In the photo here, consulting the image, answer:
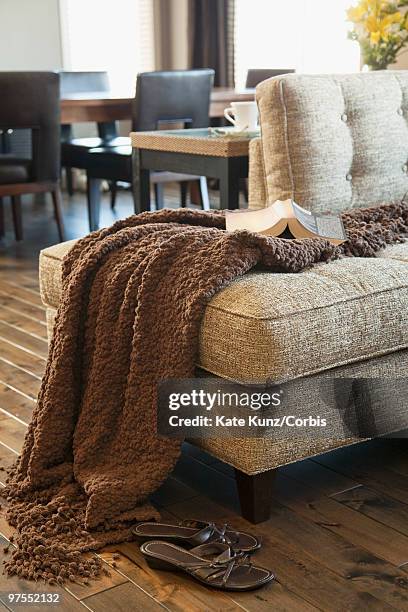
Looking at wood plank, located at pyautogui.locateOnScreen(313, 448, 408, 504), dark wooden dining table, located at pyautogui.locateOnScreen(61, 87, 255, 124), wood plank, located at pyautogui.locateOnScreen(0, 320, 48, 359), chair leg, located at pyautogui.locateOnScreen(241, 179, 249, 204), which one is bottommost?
A: wood plank, located at pyautogui.locateOnScreen(313, 448, 408, 504)

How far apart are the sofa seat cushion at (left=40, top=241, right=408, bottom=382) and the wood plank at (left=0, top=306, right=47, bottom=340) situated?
1.39m

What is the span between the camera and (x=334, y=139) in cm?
247

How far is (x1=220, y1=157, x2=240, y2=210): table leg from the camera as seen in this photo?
2.76 m

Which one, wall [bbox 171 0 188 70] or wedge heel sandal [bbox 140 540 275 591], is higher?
wall [bbox 171 0 188 70]

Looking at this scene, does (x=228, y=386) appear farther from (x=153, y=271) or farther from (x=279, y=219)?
(x=279, y=219)

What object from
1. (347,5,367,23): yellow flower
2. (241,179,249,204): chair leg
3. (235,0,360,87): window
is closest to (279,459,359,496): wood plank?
(347,5,367,23): yellow flower

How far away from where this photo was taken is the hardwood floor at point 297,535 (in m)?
1.50

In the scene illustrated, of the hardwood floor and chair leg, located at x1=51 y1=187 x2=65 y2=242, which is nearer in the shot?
the hardwood floor

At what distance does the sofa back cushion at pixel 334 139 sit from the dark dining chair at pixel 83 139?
7.02 feet

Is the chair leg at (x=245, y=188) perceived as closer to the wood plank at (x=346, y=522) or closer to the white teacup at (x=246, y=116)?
the white teacup at (x=246, y=116)

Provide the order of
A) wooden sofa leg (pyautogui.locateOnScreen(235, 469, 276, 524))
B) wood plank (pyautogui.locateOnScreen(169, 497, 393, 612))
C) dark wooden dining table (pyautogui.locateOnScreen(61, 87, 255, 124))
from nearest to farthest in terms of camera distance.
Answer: wood plank (pyautogui.locateOnScreen(169, 497, 393, 612))
wooden sofa leg (pyautogui.locateOnScreen(235, 469, 276, 524))
dark wooden dining table (pyautogui.locateOnScreen(61, 87, 255, 124))

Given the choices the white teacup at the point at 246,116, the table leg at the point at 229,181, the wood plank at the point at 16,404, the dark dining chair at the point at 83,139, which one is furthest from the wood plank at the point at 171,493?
the dark dining chair at the point at 83,139

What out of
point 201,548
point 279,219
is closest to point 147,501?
point 201,548

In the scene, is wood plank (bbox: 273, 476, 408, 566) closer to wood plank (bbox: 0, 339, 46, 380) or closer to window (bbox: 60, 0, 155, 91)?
wood plank (bbox: 0, 339, 46, 380)
